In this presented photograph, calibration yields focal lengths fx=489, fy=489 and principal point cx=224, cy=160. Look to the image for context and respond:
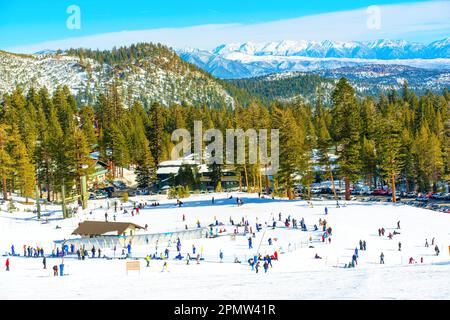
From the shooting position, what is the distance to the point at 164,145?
104 meters

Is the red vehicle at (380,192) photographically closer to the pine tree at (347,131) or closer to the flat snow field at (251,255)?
the pine tree at (347,131)

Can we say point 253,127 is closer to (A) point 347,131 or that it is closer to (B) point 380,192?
(A) point 347,131

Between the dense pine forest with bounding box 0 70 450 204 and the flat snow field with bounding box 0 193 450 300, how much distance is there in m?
6.46

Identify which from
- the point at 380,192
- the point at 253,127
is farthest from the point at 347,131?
the point at 380,192

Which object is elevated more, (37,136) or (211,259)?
(37,136)

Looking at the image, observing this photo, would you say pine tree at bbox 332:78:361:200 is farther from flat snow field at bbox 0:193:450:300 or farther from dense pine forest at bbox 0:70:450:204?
flat snow field at bbox 0:193:450:300

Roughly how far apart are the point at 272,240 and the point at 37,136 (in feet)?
207

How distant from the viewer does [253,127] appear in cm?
6881

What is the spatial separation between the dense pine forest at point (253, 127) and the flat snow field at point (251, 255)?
646 centimetres

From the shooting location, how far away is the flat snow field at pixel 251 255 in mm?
25375

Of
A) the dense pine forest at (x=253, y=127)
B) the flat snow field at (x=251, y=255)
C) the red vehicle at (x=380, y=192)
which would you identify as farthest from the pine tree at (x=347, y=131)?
the red vehicle at (x=380, y=192)

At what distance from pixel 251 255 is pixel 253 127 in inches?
1327

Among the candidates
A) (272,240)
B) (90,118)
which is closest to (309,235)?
(272,240)
